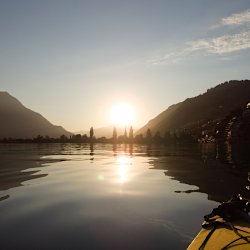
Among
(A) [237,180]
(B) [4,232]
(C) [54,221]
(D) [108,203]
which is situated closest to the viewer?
(B) [4,232]

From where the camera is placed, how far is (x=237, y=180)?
26.9 metres

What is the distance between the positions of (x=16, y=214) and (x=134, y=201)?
6887 millimetres

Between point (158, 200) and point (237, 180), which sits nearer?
point (158, 200)

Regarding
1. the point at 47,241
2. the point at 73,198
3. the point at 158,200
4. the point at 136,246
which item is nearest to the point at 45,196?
the point at 73,198

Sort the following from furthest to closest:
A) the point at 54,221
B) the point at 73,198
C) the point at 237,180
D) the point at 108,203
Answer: the point at 237,180
the point at 73,198
the point at 108,203
the point at 54,221

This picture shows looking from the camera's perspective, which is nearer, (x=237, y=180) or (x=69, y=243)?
(x=69, y=243)

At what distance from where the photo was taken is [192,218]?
577 inches

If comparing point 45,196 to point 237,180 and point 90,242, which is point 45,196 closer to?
point 90,242

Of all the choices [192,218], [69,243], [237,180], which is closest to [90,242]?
[69,243]

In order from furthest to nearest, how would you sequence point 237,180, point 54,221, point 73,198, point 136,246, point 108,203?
point 237,180
point 73,198
point 108,203
point 54,221
point 136,246

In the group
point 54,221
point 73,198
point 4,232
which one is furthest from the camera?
point 73,198

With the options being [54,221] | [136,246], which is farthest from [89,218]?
[136,246]

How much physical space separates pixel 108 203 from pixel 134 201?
164 cm

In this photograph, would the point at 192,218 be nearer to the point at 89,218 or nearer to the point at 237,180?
the point at 89,218
